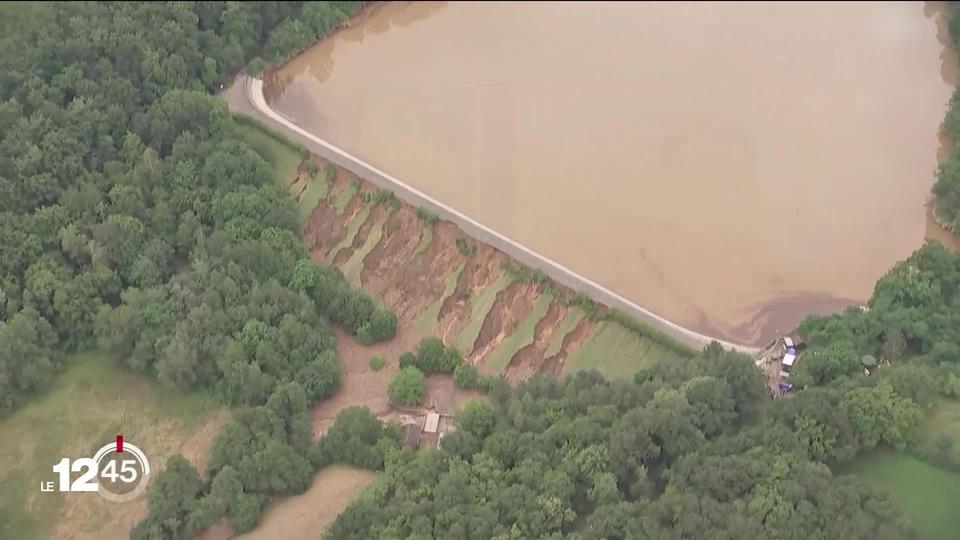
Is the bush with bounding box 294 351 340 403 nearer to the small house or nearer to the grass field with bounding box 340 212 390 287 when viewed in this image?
the grass field with bounding box 340 212 390 287

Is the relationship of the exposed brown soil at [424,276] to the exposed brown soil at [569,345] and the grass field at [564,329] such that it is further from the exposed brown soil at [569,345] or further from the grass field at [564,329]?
the exposed brown soil at [569,345]

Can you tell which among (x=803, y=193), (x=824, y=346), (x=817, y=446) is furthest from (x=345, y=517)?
(x=803, y=193)

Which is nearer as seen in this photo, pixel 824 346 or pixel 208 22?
pixel 824 346

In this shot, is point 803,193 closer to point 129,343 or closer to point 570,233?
point 570,233

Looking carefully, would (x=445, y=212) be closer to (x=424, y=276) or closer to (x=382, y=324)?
(x=424, y=276)

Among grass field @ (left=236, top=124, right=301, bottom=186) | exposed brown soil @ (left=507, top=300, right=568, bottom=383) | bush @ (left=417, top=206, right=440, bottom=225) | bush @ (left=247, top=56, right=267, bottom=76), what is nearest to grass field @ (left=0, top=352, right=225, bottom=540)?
exposed brown soil @ (left=507, top=300, right=568, bottom=383)

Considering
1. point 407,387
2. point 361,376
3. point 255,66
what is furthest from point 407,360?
point 255,66
